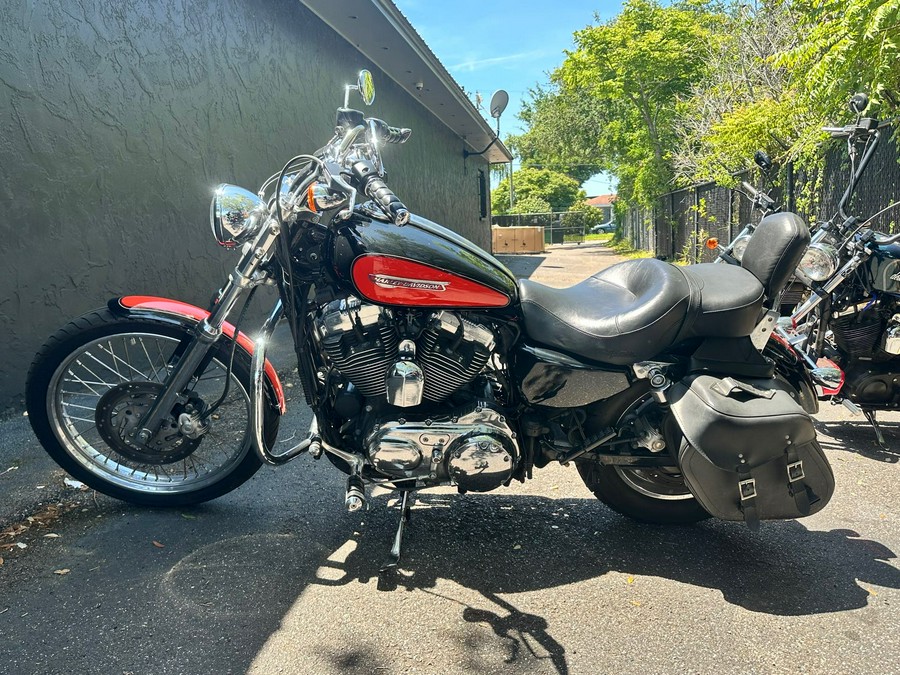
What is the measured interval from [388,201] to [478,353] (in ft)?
2.13

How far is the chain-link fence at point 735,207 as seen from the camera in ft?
19.6

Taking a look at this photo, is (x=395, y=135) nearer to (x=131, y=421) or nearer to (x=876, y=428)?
(x=131, y=421)

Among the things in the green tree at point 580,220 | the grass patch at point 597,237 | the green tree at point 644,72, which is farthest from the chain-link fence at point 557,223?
the green tree at point 644,72

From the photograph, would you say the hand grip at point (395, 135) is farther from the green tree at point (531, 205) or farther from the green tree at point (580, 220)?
the green tree at point (531, 205)

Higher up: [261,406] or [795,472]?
[261,406]

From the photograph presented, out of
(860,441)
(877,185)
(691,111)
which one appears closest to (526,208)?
(691,111)

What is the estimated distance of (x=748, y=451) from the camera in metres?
2.07

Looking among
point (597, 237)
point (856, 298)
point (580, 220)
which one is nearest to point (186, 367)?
point (856, 298)

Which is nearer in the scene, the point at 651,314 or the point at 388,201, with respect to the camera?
the point at 388,201

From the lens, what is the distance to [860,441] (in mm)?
3525

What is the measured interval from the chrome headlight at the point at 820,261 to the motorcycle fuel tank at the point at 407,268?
2248 millimetres

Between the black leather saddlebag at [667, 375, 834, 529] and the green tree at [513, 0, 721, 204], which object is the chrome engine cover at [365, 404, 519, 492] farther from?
the green tree at [513, 0, 721, 204]

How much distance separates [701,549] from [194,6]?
566 cm

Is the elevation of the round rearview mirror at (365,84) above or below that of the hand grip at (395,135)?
above
